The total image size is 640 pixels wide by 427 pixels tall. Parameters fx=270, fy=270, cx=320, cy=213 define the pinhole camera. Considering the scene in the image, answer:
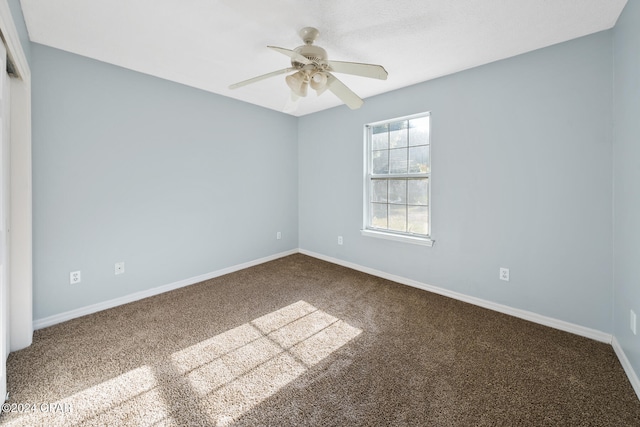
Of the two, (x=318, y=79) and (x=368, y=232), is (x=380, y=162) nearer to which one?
(x=368, y=232)

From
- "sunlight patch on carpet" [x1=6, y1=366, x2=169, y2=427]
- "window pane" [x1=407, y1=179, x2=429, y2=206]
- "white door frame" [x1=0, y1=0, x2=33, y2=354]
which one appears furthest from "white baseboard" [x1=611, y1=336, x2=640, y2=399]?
"white door frame" [x1=0, y1=0, x2=33, y2=354]

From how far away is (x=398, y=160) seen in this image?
11.2ft

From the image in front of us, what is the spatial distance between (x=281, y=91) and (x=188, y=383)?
3.11m

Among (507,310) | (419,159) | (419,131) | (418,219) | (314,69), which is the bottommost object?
(507,310)

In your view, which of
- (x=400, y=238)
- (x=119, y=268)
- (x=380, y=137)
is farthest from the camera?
(x=380, y=137)

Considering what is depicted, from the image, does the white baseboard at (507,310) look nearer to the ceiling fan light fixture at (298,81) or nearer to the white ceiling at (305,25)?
the white ceiling at (305,25)

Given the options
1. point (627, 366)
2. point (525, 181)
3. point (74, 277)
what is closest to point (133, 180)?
point (74, 277)

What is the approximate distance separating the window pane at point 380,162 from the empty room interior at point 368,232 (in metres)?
0.04

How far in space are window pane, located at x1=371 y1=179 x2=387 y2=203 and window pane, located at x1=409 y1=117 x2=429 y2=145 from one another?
0.62 metres

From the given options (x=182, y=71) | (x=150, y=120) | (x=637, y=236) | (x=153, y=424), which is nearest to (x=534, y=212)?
(x=637, y=236)

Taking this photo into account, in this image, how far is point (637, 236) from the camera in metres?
1.62

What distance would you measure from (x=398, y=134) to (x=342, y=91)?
1.42m

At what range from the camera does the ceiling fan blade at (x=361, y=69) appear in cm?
179

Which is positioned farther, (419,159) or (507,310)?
(419,159)
